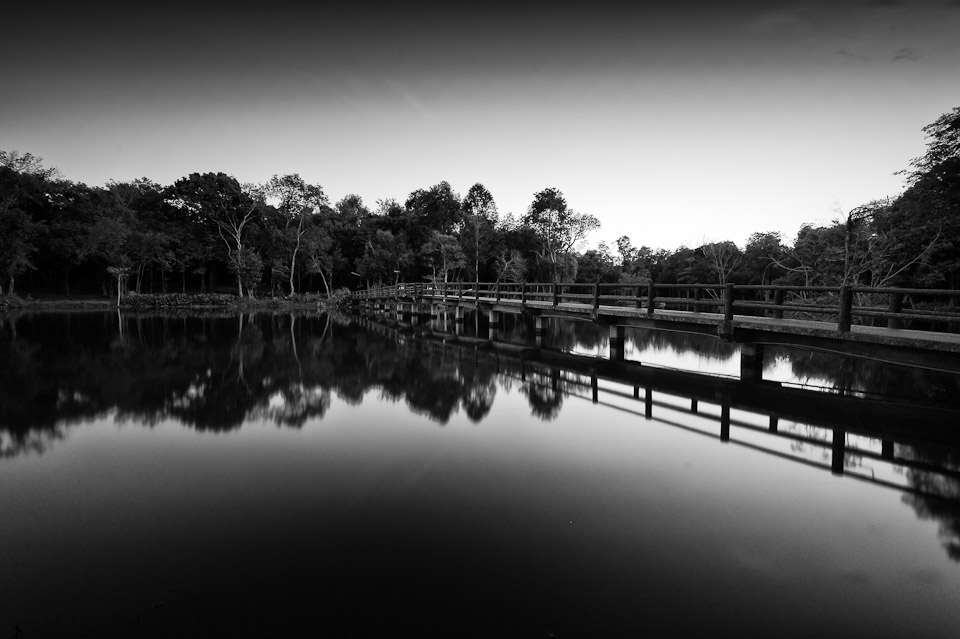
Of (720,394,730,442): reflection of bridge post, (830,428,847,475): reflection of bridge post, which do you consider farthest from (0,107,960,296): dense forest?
(830,428,847,475): reflection of bridge post

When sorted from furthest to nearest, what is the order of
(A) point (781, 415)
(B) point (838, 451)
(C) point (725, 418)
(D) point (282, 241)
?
1. (D) point (282, 241)
2. (A) point (781, 415)
3. (C) point (725, 418)
4. (B) point (838, 451)

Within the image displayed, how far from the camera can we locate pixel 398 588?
3807mm

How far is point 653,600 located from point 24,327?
32.4 metres

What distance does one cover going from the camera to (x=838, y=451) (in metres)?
7.39

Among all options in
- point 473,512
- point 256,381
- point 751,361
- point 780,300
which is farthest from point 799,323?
point 256,381

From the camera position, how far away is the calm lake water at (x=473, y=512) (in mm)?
3553

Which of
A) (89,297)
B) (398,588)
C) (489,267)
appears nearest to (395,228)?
(489,267)

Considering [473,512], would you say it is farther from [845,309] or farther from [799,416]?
[845,309]

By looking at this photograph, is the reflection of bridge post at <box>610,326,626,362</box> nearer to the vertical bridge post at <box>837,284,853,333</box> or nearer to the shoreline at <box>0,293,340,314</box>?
the vertical bridge post at <box>837,284,853,333</box>

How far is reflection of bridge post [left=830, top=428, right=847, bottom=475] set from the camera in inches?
264

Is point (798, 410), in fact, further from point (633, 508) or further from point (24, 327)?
point (24, 327)

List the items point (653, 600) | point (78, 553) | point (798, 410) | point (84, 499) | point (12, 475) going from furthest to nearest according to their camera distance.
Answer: point (798, 410), point (12, 475), point (84, 499), point (78, 553), point (653, 600)

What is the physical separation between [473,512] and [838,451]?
6.00m

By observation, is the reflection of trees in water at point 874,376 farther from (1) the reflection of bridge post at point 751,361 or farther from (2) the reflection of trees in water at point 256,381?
(1) the reflection of bridge post at point 751,361
